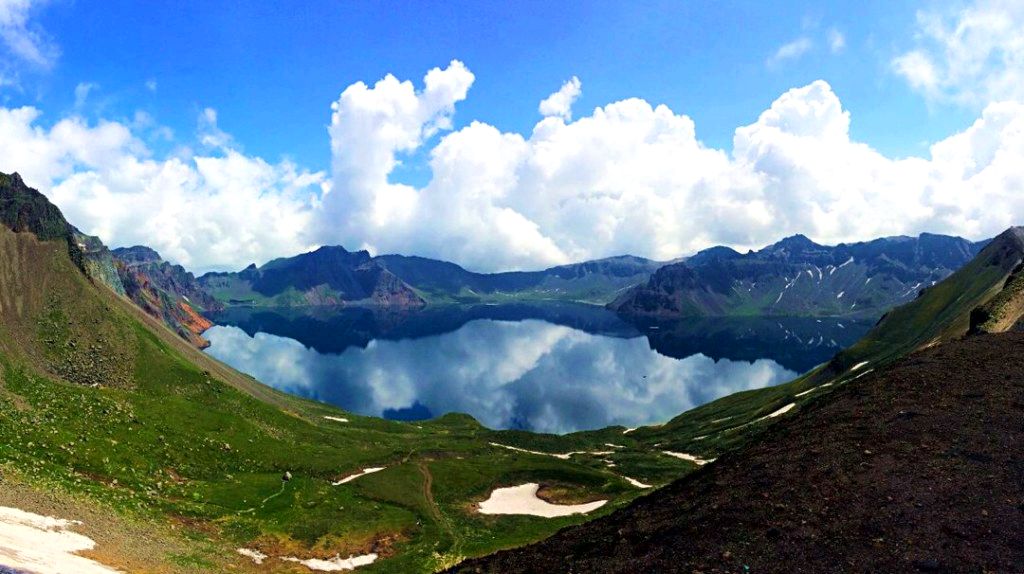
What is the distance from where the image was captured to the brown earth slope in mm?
20703

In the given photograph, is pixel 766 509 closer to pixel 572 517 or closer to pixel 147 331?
pixel 572 517

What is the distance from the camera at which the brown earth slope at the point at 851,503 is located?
2070 cm

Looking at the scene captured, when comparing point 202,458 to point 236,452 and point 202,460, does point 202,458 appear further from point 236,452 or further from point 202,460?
point 236,452

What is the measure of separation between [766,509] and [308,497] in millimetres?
62347

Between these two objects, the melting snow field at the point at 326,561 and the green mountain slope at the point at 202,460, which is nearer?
the green mountain slope at the point at 202,460

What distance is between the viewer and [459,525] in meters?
72.6

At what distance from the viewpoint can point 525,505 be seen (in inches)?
3369

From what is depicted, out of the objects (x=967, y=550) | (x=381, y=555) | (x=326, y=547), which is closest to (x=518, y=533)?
(x=381, y=555)

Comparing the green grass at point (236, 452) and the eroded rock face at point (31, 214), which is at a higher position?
the eroded rock face at point (31, 214)

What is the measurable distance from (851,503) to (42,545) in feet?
147

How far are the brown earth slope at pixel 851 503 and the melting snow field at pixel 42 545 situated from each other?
21.6 metres

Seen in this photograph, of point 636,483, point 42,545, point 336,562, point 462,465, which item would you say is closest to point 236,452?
point 336,562

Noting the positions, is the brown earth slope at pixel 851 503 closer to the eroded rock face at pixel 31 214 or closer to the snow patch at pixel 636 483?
the snow patch at pixel 636 483

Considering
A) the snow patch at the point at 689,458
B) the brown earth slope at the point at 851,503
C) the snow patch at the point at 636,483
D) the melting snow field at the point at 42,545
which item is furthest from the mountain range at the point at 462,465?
the snow patch at the point at 689,458
